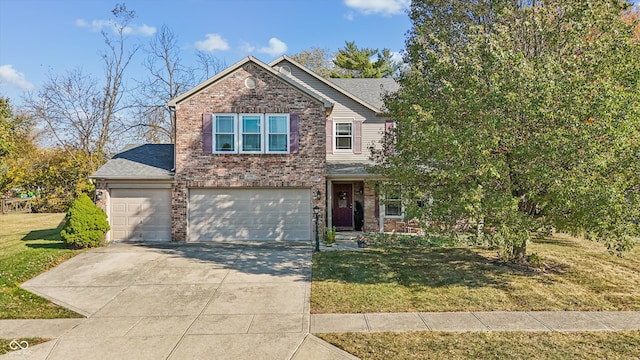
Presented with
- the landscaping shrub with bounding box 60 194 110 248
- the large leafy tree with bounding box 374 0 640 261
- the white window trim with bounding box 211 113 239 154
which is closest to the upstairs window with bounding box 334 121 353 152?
the white window trim with bounding box 211 113 239 154

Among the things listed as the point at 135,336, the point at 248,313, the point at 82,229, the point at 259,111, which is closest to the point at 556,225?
the point at 248,313

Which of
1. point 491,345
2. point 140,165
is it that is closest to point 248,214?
point 140,165

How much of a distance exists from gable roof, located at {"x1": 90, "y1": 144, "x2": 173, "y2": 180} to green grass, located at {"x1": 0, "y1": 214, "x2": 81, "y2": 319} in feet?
9.99

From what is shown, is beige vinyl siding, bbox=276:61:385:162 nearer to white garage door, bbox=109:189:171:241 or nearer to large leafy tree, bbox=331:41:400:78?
white garage door, bbox=109:189:171:241

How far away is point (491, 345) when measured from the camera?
586cm

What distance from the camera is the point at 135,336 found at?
634cm

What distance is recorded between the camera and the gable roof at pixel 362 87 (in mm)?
17484

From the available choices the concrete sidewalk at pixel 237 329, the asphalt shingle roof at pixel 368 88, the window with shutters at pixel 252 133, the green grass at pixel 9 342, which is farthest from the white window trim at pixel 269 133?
the green grass at pixel 9 342

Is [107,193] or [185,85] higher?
[185,85]

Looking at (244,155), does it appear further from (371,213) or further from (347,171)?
(371,213)

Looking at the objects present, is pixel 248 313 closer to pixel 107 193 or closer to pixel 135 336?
pixel 135 336

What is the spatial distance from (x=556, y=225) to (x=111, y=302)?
34.0ft

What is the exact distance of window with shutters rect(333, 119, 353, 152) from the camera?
1711 centimetres

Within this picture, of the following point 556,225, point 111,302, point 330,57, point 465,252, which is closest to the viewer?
point 111,302
